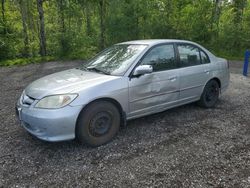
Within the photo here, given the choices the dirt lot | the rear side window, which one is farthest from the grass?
the rear side window

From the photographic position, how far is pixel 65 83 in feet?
12.0

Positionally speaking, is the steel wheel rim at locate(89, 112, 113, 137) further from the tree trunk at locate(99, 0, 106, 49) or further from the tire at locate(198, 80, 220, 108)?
the tree trunk at locate(99, 0, 106, 49)

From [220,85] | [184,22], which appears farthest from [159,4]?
[220,85]

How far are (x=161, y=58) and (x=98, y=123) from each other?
1.71m

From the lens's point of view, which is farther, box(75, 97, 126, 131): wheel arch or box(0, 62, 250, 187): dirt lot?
box(75, 97, 126, 131): wheel arch

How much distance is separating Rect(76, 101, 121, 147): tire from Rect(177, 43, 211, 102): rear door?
1633mm

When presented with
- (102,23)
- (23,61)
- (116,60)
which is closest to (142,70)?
(116,60)

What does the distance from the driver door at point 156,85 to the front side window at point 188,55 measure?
21 cm

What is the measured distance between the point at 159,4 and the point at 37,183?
1539cm

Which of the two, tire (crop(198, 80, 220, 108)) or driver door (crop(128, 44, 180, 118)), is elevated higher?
driver door (crop(128, 44, 180, 118))

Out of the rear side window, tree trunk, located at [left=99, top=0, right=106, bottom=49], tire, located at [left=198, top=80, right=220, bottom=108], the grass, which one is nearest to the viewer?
the rear side window

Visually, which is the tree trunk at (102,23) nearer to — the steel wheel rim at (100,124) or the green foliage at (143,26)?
the green foliage at (143,26)

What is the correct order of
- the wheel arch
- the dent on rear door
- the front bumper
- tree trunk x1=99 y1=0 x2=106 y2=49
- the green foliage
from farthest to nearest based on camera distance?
tree trunk x1=99 y1=0 x2=106 y2=49 → the green foliage → the dent on rear door → the wheel arch → the front bumper

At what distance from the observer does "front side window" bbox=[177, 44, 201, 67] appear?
185 inches
